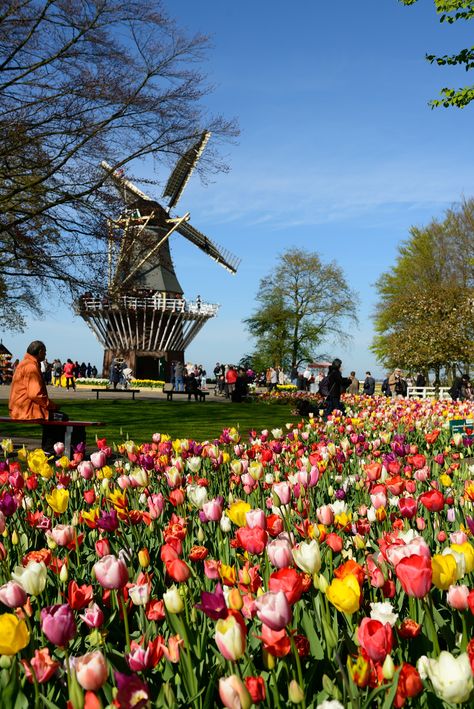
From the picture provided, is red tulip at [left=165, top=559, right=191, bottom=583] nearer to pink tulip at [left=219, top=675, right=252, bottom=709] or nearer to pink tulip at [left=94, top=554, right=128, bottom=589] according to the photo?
pink tulip at [left=94, top=554, right=128, bottom=589]

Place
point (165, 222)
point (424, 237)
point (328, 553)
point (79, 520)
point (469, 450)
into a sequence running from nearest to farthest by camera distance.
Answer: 1. point (328, 553)
2. point (79, 520)
3. point (469, 450)
4. point (165, 222)
5. point (424, 237)

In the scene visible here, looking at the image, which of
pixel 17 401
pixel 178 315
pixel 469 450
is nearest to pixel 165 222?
pixel 178 315

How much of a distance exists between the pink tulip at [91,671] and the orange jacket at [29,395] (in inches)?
318

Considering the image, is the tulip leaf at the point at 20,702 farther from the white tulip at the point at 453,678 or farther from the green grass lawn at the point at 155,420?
the green grass lawn at the point at 155,420

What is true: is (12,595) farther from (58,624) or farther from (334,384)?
(334,384)

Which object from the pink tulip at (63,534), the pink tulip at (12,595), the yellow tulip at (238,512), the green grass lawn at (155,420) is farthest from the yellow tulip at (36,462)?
the green grass lawn at (155,420)

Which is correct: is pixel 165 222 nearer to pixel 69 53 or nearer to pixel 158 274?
pixel 158 274

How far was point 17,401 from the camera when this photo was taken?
9.46m

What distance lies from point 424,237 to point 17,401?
45630mm

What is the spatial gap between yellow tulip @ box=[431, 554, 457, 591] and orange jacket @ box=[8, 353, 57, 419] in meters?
7.96

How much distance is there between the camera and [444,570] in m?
1.99

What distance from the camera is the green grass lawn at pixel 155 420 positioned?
1326 cm

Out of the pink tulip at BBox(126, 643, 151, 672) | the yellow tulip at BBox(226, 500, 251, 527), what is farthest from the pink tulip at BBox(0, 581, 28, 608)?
the yellow tulip at BBox(226, 500, 251, 527)

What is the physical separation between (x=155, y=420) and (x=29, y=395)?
7539 millimetres
